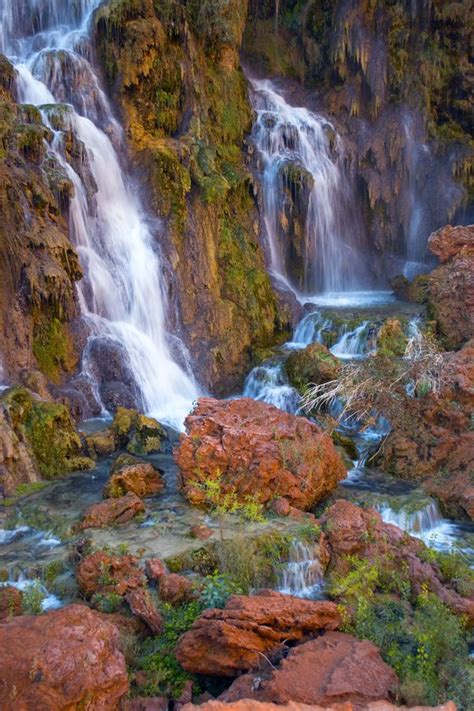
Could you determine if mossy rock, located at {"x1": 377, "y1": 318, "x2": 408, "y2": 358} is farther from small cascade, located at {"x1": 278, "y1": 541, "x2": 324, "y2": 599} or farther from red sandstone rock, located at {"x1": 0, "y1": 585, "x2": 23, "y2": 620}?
red sandstone rock, located at {"x1": 0, "y1": 585, "x2": 23, "y2": 620}

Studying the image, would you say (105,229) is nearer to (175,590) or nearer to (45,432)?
(45,432)

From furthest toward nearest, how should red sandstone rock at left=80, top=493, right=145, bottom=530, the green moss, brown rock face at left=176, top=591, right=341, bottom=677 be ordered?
the green moss < red sandstone rock at left=80, top=493, right=145, bottom=530 < brown rock face at left=176, top=591, right=341, bottom=677

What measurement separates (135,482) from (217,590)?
9.72 feet

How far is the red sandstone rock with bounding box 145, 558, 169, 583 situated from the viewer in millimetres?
6348

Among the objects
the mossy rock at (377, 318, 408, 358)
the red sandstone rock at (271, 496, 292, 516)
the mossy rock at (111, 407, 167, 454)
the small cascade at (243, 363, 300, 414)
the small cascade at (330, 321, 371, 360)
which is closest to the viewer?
the red sandstone rock at (271, 496, 292, 516)

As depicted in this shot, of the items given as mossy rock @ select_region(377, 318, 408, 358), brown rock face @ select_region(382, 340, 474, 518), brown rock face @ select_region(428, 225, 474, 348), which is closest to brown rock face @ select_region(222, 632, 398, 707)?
brown rock face @ select_region(382, 340, 474, 518)

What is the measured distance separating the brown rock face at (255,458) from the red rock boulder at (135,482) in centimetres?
55

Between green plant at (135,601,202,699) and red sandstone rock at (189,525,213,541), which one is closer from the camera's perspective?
green plant at (135,601,202,699)

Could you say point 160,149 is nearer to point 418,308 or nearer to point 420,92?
point 418,308

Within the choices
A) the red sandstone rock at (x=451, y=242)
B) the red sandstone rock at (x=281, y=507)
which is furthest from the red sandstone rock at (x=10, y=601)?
the red sandstone rock at (x=451, y=242)

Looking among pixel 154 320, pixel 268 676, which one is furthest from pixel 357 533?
pixel 154 320

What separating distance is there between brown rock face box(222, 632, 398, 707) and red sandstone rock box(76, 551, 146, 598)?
6.12 ft

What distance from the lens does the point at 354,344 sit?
1464 centimetres

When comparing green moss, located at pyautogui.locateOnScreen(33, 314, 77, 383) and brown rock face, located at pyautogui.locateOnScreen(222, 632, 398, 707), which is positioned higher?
green moss, located at pyautogui.locateOnScreen(33, 314, 77, 383)
